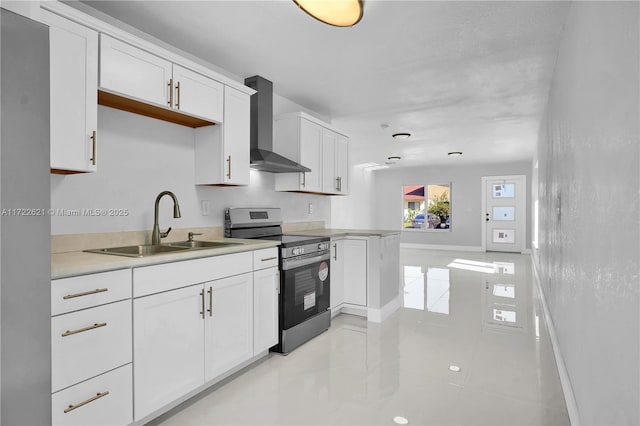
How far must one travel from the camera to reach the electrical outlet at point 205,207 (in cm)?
310

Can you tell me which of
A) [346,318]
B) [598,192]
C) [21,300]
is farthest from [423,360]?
[21,300]

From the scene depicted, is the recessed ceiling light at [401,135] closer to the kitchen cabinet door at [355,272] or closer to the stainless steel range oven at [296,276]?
the kitchen cabinet door at [355,272]

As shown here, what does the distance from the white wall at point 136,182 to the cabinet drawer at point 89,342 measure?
0.77m

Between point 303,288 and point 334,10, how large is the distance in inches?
84.8

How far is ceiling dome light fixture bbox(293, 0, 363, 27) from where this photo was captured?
196cm

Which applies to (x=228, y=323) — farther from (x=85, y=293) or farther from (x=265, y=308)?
(x=85, y=293)

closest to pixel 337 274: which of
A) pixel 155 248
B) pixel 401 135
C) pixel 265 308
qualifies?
pixel 265 308

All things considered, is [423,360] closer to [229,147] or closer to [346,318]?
[346,318]

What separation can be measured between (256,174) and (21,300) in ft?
9.86

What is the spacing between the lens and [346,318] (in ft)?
13.2

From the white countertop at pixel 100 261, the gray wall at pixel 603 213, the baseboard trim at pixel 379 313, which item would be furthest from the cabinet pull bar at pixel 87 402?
the baseboard trim at pixel 379 313

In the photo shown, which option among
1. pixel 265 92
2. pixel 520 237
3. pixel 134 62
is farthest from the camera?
pixel 520 237

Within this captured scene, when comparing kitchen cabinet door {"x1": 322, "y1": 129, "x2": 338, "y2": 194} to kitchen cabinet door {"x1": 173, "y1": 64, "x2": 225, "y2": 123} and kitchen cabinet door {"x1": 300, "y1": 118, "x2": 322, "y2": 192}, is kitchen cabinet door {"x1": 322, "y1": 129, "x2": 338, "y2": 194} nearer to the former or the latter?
kitchen cabinet door {"x1": 300, "y1": 118, "x2": 322, "y2": 192}

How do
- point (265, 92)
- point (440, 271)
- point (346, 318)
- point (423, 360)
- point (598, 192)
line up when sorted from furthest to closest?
point (440, 271) → point (346, 318) → point (265, 92) → point (423, 360) → point (598, 192)
